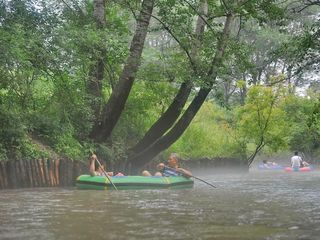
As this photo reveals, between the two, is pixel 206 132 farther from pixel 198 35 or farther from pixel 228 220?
→ pixel 228 220

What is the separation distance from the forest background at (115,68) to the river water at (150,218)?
284cm

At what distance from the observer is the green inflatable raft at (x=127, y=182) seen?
15.1 m

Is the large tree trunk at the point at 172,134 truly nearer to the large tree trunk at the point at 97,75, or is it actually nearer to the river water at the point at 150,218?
the large tree trunk at the point at 97,75

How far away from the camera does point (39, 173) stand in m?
15.1

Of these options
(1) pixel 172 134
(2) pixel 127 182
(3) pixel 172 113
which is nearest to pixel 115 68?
(3) pixel 172 113

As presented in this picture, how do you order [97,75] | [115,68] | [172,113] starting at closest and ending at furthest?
1. [97,75]
2. [172,113]
3. [115,68]

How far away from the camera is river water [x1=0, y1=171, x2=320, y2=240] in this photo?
6.99m

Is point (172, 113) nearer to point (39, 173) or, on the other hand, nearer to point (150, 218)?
point (39, 173)

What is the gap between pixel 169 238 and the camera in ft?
22.0

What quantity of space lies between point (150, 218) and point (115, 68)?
12.3m

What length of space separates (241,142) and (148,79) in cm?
1193

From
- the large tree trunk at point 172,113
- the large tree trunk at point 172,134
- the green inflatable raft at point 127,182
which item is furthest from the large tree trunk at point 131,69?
the green inflatable raft at point 127,182

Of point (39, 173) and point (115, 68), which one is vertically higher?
point (115, 68)

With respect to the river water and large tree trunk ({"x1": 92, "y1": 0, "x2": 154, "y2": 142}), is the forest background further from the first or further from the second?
the river water
